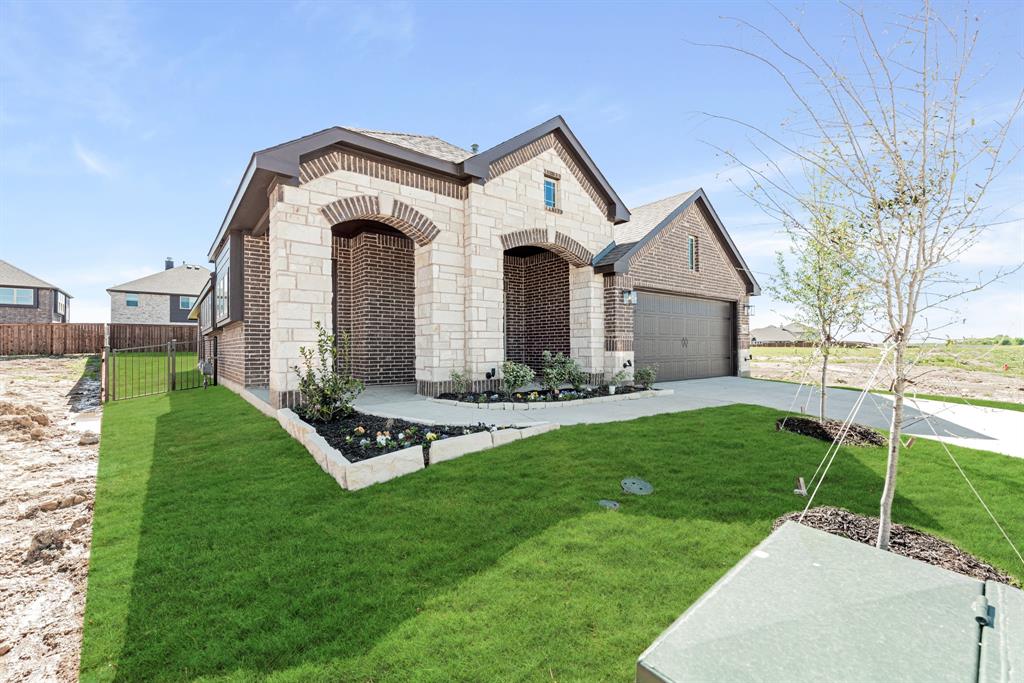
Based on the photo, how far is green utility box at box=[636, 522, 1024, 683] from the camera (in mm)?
1183

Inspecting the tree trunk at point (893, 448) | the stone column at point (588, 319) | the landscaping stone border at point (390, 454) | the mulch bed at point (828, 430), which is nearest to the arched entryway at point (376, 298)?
the stone column at point (588, 319)

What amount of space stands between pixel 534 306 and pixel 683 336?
495 cm

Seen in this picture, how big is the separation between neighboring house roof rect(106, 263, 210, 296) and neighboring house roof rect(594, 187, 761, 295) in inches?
1354

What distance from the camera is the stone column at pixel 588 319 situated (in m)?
11.5

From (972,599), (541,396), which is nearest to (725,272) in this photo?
(541,396)

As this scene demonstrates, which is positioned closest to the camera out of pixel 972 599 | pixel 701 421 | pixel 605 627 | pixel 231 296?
pixel 972 599

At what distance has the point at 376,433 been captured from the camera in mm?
6066

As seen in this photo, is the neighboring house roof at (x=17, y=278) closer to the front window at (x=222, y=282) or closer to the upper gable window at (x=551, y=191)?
the front window at (x=222, y=282)

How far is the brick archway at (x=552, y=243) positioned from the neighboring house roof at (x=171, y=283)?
111 feet

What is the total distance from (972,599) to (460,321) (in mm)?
8612

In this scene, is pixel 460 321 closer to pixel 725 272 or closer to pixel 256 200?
pixel 256 200

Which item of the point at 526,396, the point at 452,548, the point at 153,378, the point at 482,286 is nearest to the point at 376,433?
the point at 452,548

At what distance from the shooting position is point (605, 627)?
256 cm

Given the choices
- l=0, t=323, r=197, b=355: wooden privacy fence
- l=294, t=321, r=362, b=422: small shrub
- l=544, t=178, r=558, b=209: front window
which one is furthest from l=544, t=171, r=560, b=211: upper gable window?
l=0, t=323, r=197, b=355: wooden privacy fence
